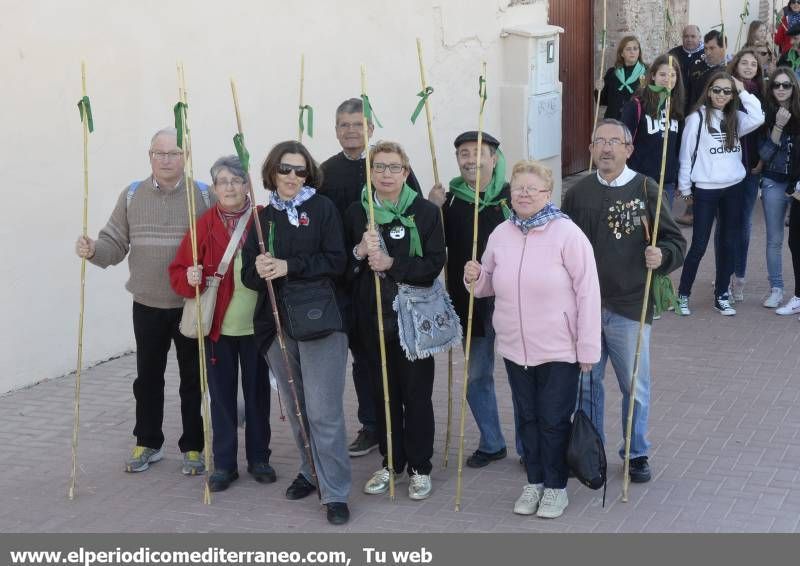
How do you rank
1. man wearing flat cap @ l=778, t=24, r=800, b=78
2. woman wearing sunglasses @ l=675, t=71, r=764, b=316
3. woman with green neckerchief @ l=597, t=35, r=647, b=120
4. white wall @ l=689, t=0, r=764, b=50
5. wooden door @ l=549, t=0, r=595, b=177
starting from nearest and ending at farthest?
woman wearing sunglasses @ l=675, t=71, r=764, b=316
woman with green neckerchief @ l=597, t=35, r=647, b=120
man wearing flat cap @ l=778, t=24, r=800, b=78
wooden door @ l=549, t=0, r=595, b=177
white wall @ l=689, t=0, r=764, b=50

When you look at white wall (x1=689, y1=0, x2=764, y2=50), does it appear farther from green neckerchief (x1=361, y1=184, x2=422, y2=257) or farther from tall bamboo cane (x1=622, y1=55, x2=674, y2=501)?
green neckerchief (x1=361, y1=184, x2=422, y2=257)

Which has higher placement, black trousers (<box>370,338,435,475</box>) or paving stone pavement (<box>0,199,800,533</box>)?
black trousers (<box>370,338,435,475</box>)

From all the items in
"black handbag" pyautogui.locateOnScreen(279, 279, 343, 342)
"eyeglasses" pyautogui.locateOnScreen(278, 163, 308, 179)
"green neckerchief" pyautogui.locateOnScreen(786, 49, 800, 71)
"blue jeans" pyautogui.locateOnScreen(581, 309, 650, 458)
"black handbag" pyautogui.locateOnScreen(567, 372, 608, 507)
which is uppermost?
"green neckerchief" pyautogui.locateOnScreen(786, 49, 800, 71)

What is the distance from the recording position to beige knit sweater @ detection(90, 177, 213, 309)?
634cm

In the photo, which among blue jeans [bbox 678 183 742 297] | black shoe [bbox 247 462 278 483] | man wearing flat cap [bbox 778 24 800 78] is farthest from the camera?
man wearing flat cap [bbox 778 24 800 78]

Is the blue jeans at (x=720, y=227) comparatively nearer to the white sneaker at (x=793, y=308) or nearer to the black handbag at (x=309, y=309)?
the white sneaker at (x=793, y=308)

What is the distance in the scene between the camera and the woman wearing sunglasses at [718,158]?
9.21 meters

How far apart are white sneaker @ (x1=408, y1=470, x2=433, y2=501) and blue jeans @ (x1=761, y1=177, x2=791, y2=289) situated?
15.0 ft

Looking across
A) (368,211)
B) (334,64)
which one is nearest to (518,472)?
(368,211)

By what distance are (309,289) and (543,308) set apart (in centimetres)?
108

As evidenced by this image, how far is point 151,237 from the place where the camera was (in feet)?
20.9

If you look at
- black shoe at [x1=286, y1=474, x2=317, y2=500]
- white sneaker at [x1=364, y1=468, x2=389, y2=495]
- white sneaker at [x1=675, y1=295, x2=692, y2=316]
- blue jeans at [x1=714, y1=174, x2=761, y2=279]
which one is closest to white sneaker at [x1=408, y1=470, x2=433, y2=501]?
white sneaker at [x1=364, y1=468, x2=389, y2=495]

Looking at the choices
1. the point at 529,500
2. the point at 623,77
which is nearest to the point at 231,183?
the point at 529,500
